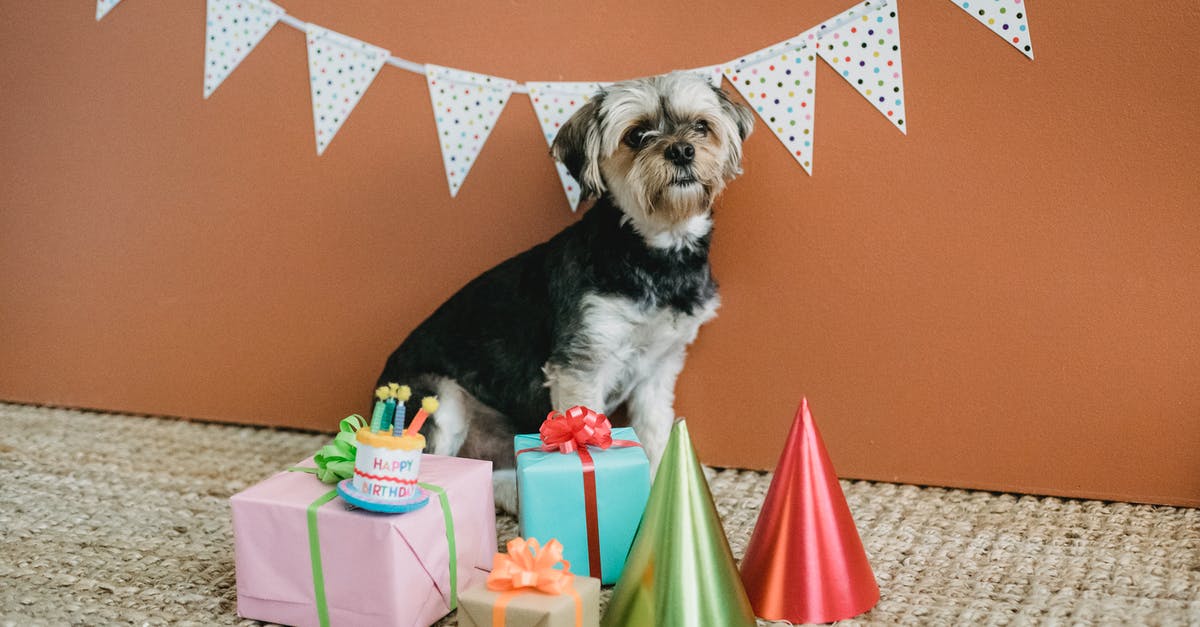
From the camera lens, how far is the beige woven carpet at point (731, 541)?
159 centimetres

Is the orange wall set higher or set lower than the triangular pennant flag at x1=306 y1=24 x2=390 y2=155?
lower

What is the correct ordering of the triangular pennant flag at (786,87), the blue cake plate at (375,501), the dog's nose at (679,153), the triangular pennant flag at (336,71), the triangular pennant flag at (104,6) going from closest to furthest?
the blue cake plate at (375,501) → the dog's nose at (679,153) → the triangular pennant flag at (786,87) → the triangular pennant flag at (336,71) → the triangular pennant flag at (104,6)

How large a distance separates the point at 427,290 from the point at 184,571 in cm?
98

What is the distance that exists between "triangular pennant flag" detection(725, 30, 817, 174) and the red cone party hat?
824mm

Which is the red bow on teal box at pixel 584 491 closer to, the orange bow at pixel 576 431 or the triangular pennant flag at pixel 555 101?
the orange bow at pixel 576 431

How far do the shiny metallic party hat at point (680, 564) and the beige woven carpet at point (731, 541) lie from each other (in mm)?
334

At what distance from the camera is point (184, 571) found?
1759 mm

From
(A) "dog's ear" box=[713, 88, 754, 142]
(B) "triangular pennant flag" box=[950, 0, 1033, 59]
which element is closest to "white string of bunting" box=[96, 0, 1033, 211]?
(B) "triangular pennant flag" box=[950, 0, 1033, 59]

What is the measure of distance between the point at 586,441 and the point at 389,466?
1.37 ft

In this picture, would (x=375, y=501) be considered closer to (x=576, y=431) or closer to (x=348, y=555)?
(x=348, y=555)

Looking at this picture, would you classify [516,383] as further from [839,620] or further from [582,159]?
[839,620]

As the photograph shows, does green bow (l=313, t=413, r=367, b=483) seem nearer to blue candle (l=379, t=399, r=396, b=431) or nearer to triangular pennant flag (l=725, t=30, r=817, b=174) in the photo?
blue candle (l=379, t=399, r=396, b=431)

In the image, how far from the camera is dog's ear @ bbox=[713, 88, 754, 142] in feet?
6.56

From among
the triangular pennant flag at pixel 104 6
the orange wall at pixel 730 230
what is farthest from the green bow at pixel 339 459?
the triangular pennant flag at pixel 104 6
